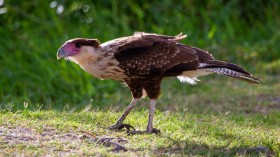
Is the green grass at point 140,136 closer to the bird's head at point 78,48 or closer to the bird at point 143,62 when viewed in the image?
the bird at point 143,62

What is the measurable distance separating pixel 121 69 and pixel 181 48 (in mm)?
677

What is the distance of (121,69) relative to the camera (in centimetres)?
685

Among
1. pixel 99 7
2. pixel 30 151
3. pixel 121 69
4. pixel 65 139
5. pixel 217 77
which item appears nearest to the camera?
pixel 30 151

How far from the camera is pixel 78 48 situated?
6.84 meters

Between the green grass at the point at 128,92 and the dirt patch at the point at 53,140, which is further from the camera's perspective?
the green grass at the point at 128,92

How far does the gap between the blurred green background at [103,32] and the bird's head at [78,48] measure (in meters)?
3.12

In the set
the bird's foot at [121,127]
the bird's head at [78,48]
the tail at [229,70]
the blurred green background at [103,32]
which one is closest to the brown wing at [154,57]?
the tail at [229,70]

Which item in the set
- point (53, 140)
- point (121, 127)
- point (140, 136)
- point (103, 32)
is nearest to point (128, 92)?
point (103, 32)

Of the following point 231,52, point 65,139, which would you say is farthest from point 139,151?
point 231,52

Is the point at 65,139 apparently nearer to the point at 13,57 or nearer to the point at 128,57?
the point at 128,57

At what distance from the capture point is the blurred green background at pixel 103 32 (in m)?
10.4

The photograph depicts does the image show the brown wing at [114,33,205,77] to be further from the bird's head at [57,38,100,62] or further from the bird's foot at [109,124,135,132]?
the bird's foot at [109,124,135,132]

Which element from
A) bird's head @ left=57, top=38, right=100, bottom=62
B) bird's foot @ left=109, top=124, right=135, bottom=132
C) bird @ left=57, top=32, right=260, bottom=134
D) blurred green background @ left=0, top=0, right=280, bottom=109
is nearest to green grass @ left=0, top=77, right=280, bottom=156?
bird's foot @ left=109, top=124, right=135, bottom=132

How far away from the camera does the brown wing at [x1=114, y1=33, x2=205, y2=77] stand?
687 cm
